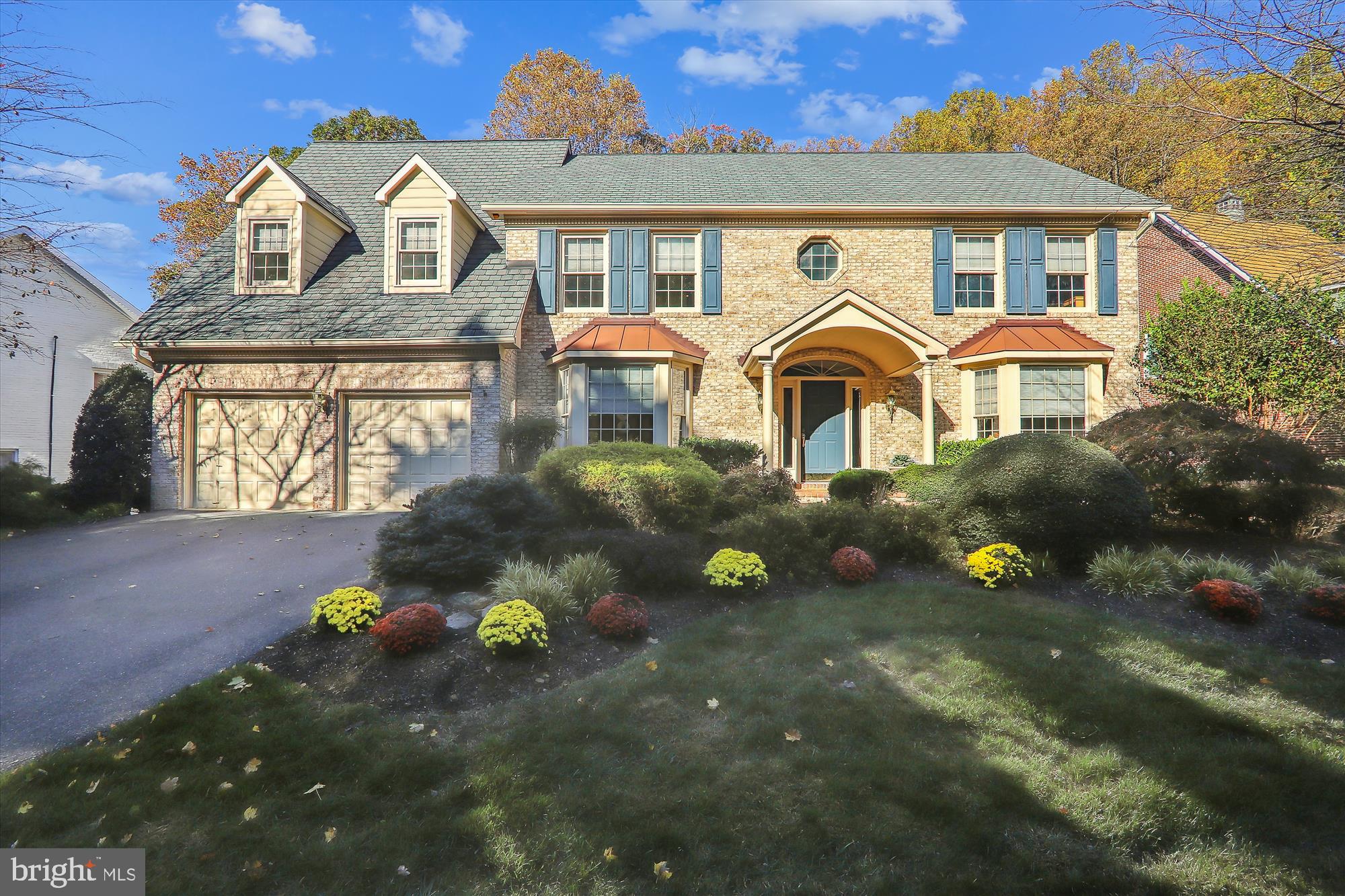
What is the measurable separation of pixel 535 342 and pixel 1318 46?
11.9 metres

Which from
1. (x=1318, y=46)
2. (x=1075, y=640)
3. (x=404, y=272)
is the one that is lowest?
(x=1075, y=640)

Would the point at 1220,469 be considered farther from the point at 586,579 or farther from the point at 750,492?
the point at 586,579

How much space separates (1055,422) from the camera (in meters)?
13.0

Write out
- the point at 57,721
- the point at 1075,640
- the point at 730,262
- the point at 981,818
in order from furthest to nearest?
the point at 730,262, the point at 1075,640, the point at 57,721, the point at 981,818

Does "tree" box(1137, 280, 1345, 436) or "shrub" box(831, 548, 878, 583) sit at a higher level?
"tree" box(1137, 280, 1345, 436)

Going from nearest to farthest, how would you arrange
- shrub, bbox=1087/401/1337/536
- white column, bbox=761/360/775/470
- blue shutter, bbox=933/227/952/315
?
shrub, bbox=1087/401/1337/536 < white column, bbox=761/360/775/470 < blue shutter, bbox=933/227/952/315

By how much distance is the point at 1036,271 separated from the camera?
13.8 meters

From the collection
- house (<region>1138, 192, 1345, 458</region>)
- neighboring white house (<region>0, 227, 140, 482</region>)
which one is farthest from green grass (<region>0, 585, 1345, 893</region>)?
neighboring white house (<region>0, 227, 140, 482</region>)

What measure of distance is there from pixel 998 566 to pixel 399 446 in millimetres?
10344

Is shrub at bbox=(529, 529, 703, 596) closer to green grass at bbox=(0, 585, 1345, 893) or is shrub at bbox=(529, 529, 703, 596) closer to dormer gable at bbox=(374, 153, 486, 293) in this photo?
green grass at bbox=(0, 585, 1345, 893)

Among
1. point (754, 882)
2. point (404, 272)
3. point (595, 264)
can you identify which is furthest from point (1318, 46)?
point (404, 272)

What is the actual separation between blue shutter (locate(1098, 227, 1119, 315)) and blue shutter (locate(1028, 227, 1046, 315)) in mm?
1171

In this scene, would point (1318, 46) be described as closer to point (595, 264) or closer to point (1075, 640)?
point (1075, 640)

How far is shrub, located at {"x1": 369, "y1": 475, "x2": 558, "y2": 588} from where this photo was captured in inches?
259
